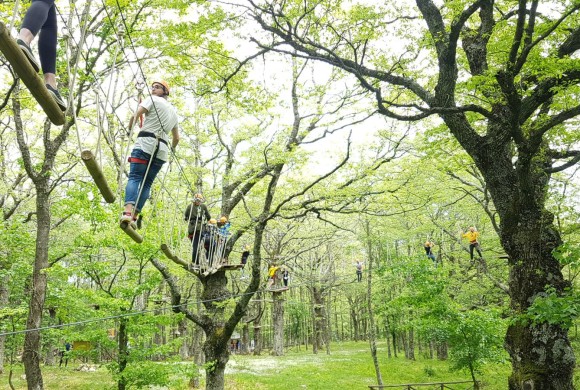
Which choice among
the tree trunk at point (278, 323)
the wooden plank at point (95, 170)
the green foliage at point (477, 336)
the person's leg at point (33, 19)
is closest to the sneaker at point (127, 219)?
the wooden plank at point (95, 170)

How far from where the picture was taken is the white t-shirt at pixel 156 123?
147 inches

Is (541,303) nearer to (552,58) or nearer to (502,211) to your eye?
(502,211)

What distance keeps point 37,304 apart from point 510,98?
8835 millimetres

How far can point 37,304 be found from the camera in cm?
772

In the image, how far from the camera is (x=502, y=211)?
6273 mm

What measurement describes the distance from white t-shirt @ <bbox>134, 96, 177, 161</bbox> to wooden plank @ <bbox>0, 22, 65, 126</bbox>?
159 centimetres

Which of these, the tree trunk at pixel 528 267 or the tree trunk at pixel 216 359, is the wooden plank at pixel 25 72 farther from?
the tree trunk at pixel 216 359

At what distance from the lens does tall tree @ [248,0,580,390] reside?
5109 millimetres

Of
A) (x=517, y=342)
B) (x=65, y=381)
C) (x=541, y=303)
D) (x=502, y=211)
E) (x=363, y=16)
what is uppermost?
(x=363, y=16)

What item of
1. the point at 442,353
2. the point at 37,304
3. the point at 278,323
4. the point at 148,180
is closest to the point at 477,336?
the point at 148,180


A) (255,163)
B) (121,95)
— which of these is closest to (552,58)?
(255,163)

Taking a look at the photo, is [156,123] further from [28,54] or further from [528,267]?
[528,267]

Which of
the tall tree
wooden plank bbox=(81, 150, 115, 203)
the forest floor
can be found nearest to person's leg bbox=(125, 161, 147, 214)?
wooden plank bbox=(81, 150, 115, 203)

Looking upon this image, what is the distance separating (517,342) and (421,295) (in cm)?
496
